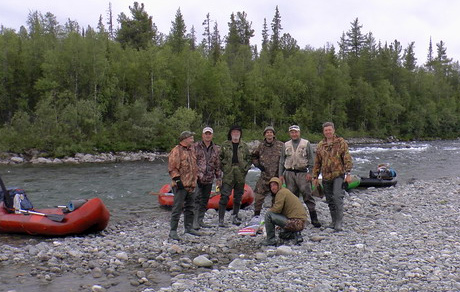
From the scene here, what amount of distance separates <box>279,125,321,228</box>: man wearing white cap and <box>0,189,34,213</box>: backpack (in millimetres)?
5867

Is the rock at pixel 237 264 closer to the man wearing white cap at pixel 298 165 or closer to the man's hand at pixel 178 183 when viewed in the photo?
the man's hand at pixel 178 183

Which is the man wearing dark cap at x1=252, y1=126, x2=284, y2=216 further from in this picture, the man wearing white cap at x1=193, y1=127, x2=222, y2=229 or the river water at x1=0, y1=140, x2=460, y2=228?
the river water at x1=0, y1=140, x2=460, y2=228

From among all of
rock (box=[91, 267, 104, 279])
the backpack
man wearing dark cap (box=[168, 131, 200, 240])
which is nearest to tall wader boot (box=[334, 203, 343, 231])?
man wearing dark cap (box=[168, 131, 200, 240])

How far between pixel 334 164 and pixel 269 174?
1.44 meters

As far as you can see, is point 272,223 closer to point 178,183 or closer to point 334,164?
point 334,164

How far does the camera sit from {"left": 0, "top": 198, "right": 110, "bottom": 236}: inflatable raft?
844cm

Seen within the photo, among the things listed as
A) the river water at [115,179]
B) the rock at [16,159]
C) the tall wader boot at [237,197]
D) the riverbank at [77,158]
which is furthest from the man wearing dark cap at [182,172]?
the rock at [16,159]

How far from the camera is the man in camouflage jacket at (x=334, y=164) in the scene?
7.71 metres

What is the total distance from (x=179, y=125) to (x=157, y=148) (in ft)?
10.7

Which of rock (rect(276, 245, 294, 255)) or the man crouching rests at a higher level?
the man crouching

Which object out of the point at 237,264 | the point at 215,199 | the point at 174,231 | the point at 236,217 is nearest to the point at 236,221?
the point at 236,217

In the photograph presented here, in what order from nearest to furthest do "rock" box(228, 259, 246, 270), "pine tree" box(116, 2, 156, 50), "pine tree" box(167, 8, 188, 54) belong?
"rock" box(228, 259, 246, 270), "pine tree" box(116, 2, 156, 50), "pine tree" box(167, 8, 188, 54)

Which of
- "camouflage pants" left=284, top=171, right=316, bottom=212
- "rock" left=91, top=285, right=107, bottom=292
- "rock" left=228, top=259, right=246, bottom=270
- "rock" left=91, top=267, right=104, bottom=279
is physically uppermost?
"camouflage pants" left=284, top=171, right=316, bottom=212

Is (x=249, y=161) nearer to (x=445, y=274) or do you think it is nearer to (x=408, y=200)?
(x=445, y=274)
